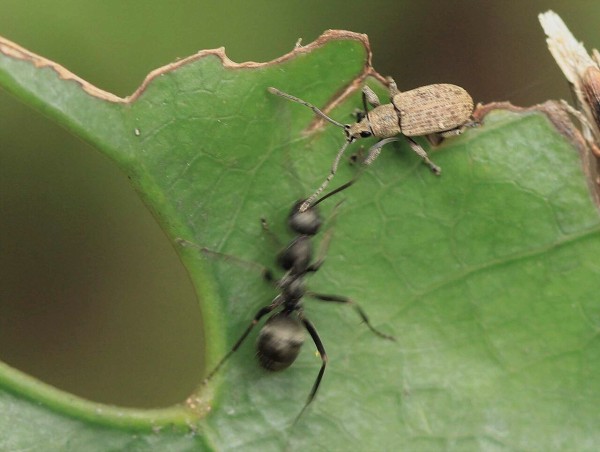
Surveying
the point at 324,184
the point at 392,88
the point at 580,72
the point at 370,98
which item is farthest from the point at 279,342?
the point at 580,72

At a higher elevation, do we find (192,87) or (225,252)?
(192,87)

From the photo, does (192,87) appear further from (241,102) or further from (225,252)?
(225,252)

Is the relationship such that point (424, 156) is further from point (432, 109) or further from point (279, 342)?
point (279, 342)

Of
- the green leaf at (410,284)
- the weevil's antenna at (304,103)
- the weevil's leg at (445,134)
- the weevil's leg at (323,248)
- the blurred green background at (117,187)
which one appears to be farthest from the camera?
the blurred green background at (117,187)

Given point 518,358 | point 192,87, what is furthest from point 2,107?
point 518,358

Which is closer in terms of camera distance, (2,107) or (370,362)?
(370,362)

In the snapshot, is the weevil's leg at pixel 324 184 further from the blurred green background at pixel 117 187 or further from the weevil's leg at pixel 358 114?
the blurred green background at pixel 117 187

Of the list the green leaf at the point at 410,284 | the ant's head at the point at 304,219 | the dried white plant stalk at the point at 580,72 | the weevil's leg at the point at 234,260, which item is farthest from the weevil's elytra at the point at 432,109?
the weevil's leg at the point at 234,260
